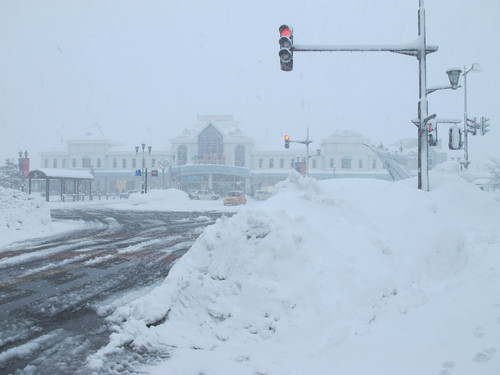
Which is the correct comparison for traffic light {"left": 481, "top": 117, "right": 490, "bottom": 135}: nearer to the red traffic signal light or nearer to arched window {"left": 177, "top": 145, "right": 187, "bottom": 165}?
the red traffic signal light

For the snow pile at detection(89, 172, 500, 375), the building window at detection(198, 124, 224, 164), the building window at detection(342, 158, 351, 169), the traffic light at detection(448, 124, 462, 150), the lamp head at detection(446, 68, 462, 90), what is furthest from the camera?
the building window at detection(198, 124, 224, 164)

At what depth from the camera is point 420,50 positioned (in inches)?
400

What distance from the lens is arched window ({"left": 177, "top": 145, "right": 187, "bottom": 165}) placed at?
6394 cm

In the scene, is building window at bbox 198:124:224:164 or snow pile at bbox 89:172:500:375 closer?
snow pile at bbox 89:172:500:375

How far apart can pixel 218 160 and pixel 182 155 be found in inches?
281

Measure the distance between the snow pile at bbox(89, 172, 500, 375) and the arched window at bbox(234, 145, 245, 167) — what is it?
185 ft

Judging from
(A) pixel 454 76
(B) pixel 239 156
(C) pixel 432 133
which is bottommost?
(C) pixel 432 133

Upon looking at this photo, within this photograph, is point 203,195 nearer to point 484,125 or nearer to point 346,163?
point 346,163

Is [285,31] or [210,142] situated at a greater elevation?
[210,142]

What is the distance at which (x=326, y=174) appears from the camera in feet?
199

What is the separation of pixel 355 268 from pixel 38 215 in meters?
15.9

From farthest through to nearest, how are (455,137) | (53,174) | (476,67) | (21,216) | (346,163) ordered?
(346,163), (53,174), (476,67), (21,216), (455,137)

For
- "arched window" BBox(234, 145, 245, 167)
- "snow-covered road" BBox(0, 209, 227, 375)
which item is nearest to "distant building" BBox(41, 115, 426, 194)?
"arched window" BBox(234, 145, 245, 167)

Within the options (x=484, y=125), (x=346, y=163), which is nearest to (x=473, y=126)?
(x=484, y=125)
